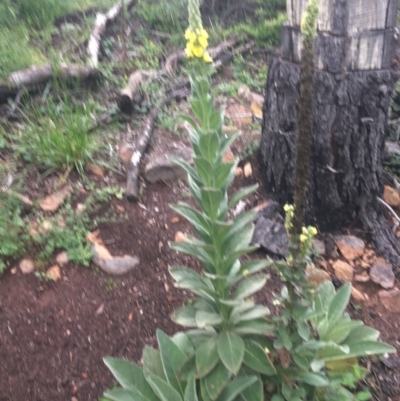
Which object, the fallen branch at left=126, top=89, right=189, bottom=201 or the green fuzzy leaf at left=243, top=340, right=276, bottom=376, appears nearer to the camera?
the green fuzzy leaf at left=243, top=340, right=276, bottom=376

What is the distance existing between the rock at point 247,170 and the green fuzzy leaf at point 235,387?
1934 millimetres

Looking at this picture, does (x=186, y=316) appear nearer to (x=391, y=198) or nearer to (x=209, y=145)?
(x=209, y=145)

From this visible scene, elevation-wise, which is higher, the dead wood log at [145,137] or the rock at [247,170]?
the dead wood log at [145,137]

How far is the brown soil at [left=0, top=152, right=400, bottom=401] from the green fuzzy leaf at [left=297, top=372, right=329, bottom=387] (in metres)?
0.68

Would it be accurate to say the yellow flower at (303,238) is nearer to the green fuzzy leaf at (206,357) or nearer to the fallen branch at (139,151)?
the green fuzzy leaf at (206,357)

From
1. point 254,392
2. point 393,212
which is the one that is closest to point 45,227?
point 254,392

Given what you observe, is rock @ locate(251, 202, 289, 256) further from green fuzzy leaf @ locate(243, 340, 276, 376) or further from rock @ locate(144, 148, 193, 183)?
green fuzzy leaf @ locate(243, 340, 276, 376)

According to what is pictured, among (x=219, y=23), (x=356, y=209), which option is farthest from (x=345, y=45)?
(x=219, y=23)

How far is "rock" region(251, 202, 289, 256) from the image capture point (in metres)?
3.10

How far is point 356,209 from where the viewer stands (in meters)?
3.28

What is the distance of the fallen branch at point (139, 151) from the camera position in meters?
3.54

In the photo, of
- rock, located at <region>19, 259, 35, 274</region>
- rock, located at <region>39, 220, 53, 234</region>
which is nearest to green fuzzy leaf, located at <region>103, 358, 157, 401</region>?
rock, located at <region>19, 259, 35, 274</region>

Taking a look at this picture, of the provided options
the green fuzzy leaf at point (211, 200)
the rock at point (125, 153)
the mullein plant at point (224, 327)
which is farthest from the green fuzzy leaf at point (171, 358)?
the rock at point (125, 153)

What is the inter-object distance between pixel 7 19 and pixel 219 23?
8.11 feet
